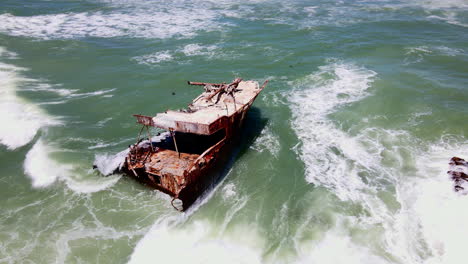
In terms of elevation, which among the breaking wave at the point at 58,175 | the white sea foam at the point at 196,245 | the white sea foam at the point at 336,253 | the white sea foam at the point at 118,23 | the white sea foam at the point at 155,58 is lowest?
the white sea foam at the point at 336,253

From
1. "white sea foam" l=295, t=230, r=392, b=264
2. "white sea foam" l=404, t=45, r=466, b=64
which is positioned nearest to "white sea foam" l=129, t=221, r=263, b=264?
"white sea foam" l=295, t=230, r=392, b=264

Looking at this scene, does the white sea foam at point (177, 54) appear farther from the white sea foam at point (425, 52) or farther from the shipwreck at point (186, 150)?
the white sea foam at point (425, 52)

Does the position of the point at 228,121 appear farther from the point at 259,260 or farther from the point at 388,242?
the point at 388,242

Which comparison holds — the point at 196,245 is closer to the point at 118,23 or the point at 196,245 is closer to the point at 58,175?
the point at 58,175

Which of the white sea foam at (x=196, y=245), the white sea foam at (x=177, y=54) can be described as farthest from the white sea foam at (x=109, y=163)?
the white sea foam at (x=177, y=54)

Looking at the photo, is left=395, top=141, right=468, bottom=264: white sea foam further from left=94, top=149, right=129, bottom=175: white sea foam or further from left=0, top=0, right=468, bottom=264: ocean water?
left=94, top=149, right=129, bottom=175: white sea foam

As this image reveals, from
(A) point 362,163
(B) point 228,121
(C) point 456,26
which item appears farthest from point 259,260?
(C) point 456,26
